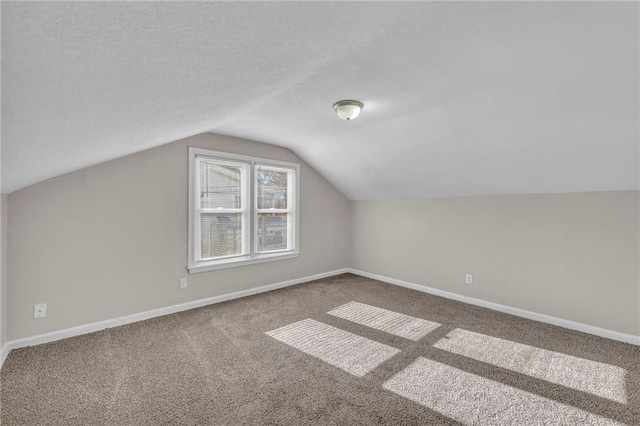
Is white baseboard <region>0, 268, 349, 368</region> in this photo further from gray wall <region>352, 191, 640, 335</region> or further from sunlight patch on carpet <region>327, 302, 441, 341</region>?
gray wall <region>352, 191, 640, 335</region>

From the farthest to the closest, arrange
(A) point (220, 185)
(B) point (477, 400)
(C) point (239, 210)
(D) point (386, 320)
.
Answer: (C) point (239, 210) < (A) point (220, 185) < (D) point (386, 320) < (B) point (477, 400)

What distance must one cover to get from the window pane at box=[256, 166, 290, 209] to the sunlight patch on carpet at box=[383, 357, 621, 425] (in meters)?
2.92

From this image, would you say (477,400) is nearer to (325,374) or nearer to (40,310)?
(325,374)

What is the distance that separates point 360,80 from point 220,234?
2.71 m

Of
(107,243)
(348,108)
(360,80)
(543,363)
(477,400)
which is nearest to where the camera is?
(477,400)

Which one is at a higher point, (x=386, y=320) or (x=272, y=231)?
(x=272, y=231)

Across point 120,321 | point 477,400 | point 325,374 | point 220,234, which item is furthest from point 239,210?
point 477,400

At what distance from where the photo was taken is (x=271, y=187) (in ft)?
14.6

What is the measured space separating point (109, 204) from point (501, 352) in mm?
4001

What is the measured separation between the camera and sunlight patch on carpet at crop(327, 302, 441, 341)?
116 inches

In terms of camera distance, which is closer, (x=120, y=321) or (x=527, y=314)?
(x=120, y=321)

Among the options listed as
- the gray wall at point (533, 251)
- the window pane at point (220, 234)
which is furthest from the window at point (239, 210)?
the gray wall at point (533, 251)

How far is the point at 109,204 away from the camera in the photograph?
2998 mm

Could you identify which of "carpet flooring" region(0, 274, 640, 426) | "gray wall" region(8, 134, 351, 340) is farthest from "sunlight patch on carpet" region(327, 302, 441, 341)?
"gray wall" region(8, 134, 351, 340)
